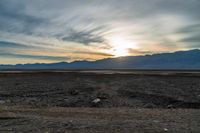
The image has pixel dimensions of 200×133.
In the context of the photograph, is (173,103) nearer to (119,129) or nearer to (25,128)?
(119,129)

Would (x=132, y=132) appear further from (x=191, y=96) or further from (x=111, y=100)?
(x=191, y=96)

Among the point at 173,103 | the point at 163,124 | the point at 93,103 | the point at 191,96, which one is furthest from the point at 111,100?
the point at 163,124

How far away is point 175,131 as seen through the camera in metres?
11.3

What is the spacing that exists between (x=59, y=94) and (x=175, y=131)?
17918 millimetres

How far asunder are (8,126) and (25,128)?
98 centimetres

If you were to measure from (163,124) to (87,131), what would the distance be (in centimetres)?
357

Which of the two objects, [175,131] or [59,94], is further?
[59,94]

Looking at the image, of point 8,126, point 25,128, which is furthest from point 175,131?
point 8,126

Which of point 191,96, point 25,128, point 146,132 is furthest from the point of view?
point 191,96

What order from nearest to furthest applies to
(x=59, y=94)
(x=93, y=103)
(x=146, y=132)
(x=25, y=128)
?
(x=146, y=132) < (x=25, y=128) < (x=93, y=103) < (x=59, y=94)

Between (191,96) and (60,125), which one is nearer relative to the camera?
(60,125)

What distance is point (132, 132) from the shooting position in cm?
1111

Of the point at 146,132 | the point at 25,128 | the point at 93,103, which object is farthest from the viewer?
the point at 93,103

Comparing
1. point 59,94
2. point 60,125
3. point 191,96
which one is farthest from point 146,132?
point 59,94
